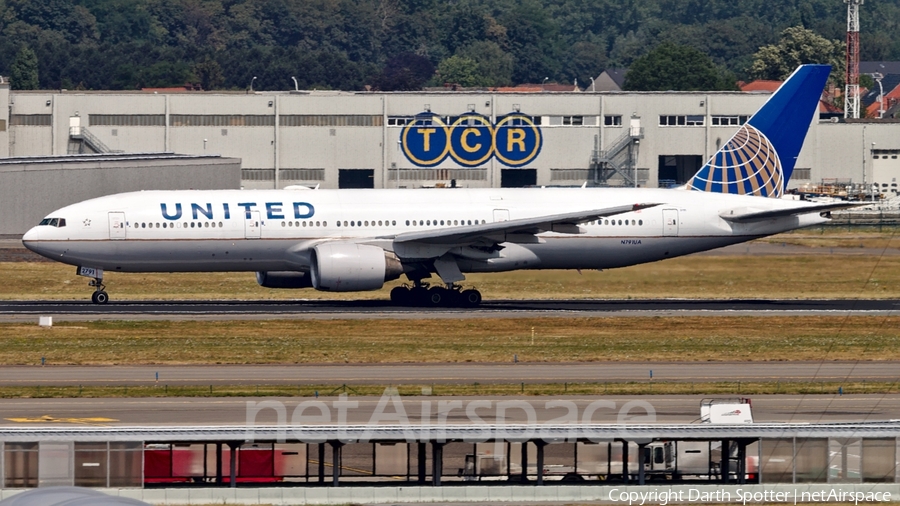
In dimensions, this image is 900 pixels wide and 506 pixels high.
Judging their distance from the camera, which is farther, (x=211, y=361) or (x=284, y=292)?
(x=284, y=292)

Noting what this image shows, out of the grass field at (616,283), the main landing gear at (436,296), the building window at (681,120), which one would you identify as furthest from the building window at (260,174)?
the main landing gear at (436,296)

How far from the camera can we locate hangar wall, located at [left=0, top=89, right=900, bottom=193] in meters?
109

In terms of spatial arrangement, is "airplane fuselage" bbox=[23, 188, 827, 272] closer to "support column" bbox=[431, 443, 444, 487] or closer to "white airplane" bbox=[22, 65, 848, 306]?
"white airplane" bbox=[22, 65, 848, 306]

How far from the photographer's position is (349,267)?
52.0m

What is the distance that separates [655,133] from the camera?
112750 mm

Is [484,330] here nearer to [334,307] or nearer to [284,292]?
[334,307]

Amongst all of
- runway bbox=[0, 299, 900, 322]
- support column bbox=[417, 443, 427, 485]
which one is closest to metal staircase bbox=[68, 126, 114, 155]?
runway bbox=[0, 299, 900, 322]

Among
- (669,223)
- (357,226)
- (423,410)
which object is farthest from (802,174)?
(423,410)

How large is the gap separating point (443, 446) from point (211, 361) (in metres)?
17.4

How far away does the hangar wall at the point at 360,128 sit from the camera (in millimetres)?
109188

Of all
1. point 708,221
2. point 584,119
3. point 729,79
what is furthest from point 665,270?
point 729,79

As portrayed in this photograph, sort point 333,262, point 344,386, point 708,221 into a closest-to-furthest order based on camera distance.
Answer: point 344,386, point 333,262, point 708,221

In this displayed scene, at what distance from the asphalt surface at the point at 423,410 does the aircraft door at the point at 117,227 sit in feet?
65.7

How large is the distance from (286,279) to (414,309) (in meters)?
5.35
